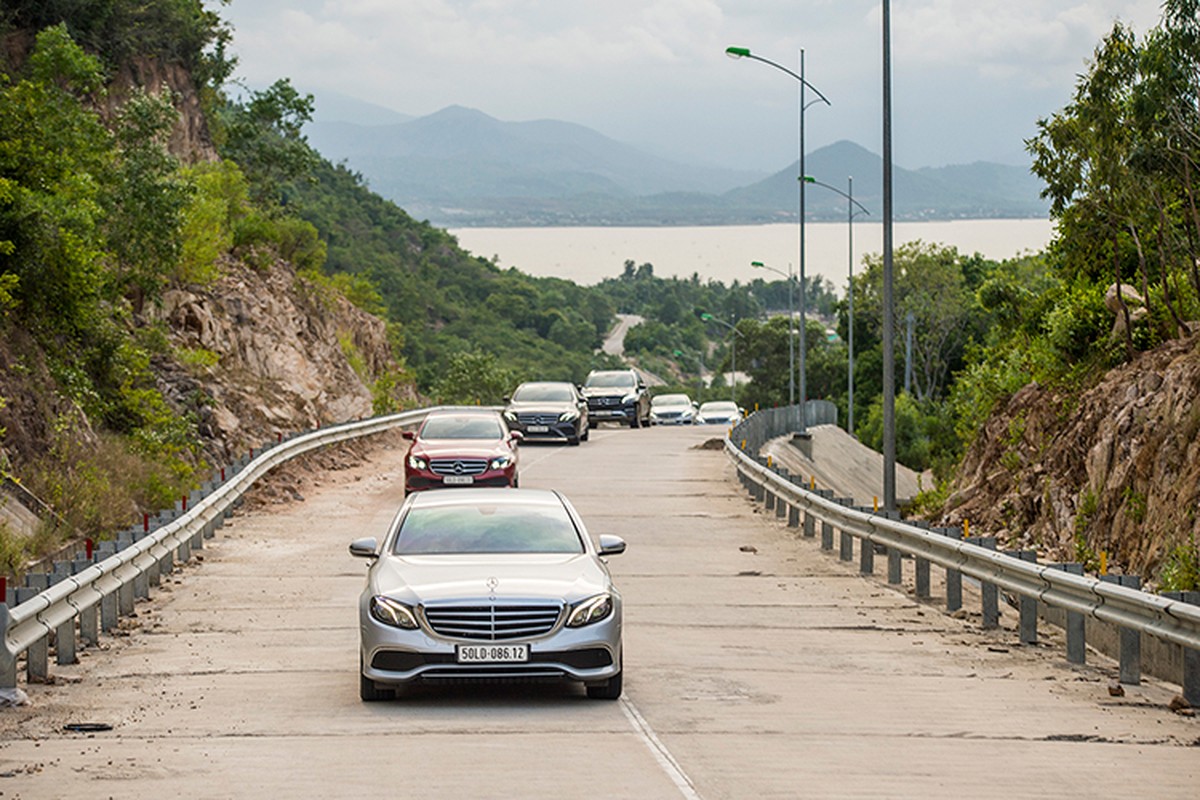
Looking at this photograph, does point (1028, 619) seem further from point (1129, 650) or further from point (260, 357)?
point (260, 357)

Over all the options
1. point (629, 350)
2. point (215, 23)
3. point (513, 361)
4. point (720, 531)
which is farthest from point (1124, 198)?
point (629, 350)

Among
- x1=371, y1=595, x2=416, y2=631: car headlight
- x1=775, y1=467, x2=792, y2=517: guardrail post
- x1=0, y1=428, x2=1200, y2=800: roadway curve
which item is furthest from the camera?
x1=775, y1=467, x2=792, y2=517: guardrail post

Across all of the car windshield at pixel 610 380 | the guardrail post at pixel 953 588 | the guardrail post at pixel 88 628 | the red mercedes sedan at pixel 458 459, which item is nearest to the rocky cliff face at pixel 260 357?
the red mercedes sedan at pixel 458 459

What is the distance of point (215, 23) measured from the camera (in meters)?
48.1

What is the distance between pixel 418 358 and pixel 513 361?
40.9 ft

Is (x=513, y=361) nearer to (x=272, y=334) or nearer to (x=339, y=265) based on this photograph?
(x=339, y=265)

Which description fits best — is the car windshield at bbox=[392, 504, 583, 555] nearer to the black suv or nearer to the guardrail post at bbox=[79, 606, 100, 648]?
the guardrail post at bbox=[79, 606, 100, 648]

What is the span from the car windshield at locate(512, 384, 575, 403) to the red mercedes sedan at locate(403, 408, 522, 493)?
1430 cm

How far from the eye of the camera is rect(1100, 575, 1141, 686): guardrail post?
11945 millimetres

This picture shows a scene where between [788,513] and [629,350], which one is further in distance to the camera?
[629,350]

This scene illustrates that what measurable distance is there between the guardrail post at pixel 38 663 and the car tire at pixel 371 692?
2.42 m

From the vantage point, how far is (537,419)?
134ft

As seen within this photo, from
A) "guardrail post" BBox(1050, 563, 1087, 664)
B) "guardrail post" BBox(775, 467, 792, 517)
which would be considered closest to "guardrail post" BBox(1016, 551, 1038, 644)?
"guardrail post" BBox(1050, 563, 1087, 664)

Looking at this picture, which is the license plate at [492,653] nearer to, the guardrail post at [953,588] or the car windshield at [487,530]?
the car windshield at [487,530]
